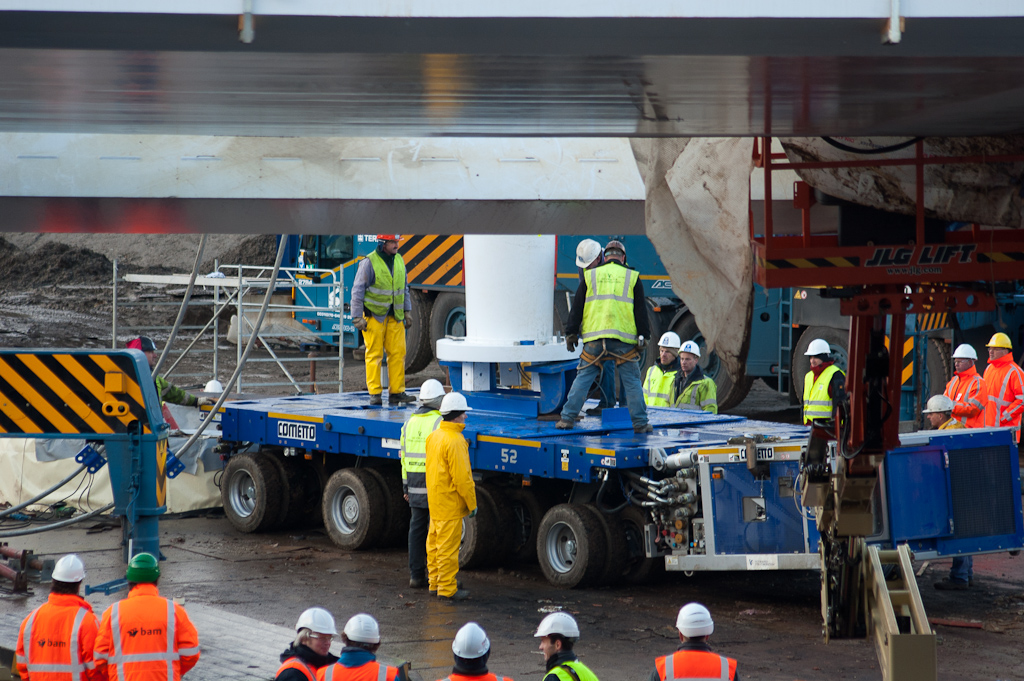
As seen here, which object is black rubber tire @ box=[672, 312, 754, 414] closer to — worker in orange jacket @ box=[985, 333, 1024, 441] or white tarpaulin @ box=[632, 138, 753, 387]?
worker in orange jacket @ box=[985, 333, 1024, 441]

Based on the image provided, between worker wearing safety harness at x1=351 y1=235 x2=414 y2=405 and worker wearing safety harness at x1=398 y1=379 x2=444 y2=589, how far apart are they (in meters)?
2.15

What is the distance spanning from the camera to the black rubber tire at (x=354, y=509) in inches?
476

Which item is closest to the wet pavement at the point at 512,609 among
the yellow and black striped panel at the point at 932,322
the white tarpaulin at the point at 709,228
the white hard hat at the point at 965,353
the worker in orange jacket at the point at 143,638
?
the white hard hat at the point at 965,353

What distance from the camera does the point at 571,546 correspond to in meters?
10.6

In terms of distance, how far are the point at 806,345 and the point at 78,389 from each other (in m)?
12.0

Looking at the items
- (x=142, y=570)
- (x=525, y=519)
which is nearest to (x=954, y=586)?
(x=525, y=519)

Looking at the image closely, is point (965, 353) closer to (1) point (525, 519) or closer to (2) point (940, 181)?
(1) point (525, 519)

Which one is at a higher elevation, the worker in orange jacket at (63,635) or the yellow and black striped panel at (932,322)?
the yellow and black striped panel at (932,322)

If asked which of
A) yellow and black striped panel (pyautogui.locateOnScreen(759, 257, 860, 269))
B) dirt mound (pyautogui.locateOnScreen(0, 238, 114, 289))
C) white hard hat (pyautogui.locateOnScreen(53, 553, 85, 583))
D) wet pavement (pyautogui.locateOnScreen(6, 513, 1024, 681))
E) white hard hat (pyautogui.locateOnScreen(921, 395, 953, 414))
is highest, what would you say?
dirt mound (pyautogui.locateOnScreen(0, 238, 114, 289))

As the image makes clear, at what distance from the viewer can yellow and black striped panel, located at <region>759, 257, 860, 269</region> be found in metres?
6.61

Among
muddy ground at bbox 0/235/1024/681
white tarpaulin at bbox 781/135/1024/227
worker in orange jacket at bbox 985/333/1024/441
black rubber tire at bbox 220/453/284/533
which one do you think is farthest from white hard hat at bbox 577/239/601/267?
worker in orange jacket at bbox 985/333/1024/441

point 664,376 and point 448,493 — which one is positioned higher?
point 664,376

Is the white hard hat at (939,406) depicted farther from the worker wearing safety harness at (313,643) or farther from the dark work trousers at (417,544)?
the worker wearing safety harness at (313,643)

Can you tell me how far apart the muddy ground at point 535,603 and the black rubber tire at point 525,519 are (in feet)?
0.53
